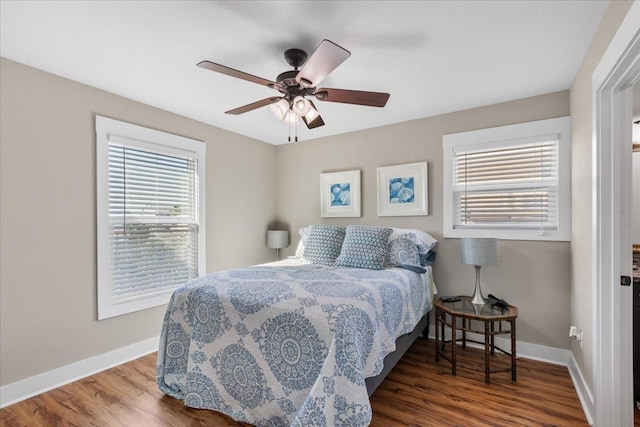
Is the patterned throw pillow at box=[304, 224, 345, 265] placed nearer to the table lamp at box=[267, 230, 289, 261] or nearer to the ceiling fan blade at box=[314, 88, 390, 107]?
the table lamp at box=[267, 230, 289, 261]

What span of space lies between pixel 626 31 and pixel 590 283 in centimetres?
144

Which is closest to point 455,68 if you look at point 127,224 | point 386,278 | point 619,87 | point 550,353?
point 619,87

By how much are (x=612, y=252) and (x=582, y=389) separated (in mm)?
1110

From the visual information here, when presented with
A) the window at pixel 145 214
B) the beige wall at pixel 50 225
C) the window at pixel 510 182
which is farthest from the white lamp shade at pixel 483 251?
the beige wall at pixel 50 225

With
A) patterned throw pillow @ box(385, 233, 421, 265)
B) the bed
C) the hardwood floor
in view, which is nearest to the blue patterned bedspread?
the bed

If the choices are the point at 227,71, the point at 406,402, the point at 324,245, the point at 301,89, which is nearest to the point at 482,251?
the point at 406,402

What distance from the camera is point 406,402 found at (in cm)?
212

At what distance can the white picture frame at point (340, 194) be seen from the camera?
3.81m

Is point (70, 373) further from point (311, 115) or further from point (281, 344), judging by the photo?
point (311, 115)

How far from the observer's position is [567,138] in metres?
2.63

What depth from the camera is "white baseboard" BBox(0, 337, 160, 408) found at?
2.14m

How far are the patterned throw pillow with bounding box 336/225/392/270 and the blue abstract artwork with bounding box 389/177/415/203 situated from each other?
67 cm

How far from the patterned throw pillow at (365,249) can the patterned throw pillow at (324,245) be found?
0.12 metres

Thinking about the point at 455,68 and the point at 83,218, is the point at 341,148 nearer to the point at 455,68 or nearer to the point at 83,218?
the point at 455,68
